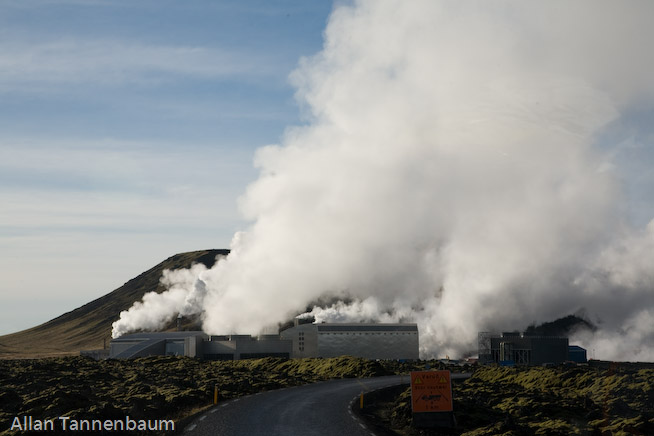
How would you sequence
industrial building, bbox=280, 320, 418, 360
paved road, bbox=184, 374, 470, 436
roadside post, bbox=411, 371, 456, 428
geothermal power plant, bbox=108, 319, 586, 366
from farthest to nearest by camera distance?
industrial building, bbox=280, 320, 418, 360 < geothermal power plant, bbox=108, 319, 586, 366 < roadside post, bbox=411, 371, 456, 428 < paved road, bbox=184, 374, 470, 436

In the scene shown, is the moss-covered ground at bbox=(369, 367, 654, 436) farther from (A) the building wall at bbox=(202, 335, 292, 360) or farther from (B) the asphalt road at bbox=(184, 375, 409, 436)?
(A) the building wall at bbox=(202, 335, 292, 360)

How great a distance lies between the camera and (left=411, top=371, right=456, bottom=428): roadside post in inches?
1168

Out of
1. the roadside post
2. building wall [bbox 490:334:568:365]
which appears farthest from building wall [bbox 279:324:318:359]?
the roadside post

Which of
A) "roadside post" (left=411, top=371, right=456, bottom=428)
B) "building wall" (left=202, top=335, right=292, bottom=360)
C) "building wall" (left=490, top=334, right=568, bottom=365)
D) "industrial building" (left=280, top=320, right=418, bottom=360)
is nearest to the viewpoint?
"roadside post" (left=411, top=371, right=456, bottom=428)

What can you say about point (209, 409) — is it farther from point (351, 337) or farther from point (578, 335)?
point (578, 335)

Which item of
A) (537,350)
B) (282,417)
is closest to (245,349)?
(537,350)

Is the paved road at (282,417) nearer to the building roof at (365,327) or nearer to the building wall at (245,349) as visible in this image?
the building roof at (365,327)

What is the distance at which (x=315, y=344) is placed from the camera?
→ 12088 cm

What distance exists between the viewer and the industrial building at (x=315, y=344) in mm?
120812

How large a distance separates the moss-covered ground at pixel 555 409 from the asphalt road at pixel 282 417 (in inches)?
110

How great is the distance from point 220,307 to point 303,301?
2845 centimetres

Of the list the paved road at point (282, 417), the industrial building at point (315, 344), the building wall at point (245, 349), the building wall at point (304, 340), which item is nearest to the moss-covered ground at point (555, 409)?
the paved road at point (282, 417)

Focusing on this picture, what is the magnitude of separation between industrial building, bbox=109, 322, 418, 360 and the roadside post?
301ft

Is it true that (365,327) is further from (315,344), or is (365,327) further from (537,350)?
(537,350)
